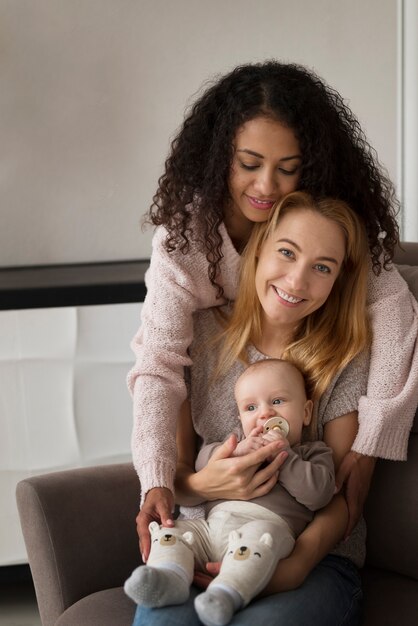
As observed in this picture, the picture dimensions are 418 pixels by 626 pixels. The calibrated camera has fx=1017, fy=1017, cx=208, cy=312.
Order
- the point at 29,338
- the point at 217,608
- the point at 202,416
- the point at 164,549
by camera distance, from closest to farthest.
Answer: the point at 217,608, the point at 164,549, the point at 202,416, the point at 29,338

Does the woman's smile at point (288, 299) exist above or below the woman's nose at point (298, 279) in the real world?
below

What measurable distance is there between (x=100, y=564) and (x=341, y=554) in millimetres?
431

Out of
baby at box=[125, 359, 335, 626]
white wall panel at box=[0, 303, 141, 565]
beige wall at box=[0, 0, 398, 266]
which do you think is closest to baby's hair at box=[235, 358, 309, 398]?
baby at box=[125, 359, 335, 626]

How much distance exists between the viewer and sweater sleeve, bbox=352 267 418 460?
1772 mm

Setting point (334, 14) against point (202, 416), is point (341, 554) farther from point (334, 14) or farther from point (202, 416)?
point (334, 14)

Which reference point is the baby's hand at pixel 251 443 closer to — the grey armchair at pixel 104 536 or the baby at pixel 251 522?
the baby at pixel 251 522

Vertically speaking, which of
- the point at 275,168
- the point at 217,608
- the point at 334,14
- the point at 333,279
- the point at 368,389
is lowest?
the point at 217,608

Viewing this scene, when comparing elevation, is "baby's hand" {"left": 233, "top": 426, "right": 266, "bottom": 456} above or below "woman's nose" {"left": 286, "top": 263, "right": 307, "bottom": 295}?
below

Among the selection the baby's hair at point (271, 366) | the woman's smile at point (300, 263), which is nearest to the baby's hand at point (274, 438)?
the baby's hair at point (271, 366)

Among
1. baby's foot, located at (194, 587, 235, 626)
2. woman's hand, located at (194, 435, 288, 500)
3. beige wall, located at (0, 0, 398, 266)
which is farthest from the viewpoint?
beige wall, located at (0, 0, 398, 266)

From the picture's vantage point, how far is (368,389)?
1812mm

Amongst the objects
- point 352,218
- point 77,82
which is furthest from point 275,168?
point 77,82

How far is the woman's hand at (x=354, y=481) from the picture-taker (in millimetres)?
1770

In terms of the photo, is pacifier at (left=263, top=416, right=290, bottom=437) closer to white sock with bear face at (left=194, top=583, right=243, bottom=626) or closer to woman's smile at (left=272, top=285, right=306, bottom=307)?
woman's smile at (left=272, top=285, right=306, bottom=307)
